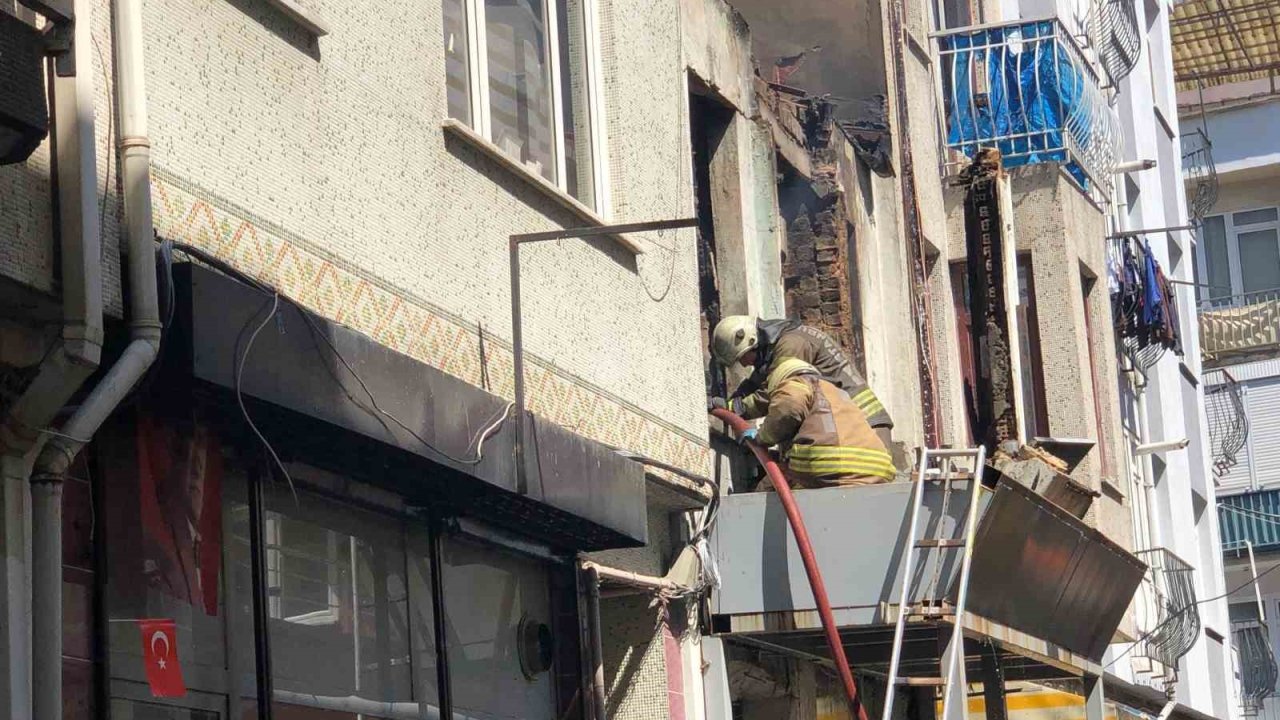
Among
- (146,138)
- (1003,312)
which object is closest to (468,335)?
A: (146,138)

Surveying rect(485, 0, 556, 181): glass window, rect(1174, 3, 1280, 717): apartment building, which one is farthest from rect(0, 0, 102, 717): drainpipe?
rect(1174, 3, 1280, 717): apartment building

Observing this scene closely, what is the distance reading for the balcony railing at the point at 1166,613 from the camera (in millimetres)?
21750

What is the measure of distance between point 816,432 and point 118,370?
6488 mm

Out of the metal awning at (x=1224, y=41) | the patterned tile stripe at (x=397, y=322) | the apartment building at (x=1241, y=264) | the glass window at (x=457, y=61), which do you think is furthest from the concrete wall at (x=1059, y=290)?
the apartment building at (x=1241, y=264)

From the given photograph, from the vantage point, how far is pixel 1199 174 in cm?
3606

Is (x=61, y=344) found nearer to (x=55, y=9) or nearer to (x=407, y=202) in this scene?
(x=55, y=9)

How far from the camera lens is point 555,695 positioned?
35.3 ft

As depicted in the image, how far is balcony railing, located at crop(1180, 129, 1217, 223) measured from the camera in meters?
33.0

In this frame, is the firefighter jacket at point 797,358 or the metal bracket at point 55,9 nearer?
the metal bracket at point 55,9

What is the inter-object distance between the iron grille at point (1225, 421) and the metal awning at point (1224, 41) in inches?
242

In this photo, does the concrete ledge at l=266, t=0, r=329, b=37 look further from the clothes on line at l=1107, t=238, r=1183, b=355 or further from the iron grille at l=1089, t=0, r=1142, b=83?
the iron grille at l=1089, t=0, r=1142, b=83

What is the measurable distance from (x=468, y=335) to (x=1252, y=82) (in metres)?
36.8

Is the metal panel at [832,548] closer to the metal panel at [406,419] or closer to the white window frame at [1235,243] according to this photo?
the metal panel at [406,419]

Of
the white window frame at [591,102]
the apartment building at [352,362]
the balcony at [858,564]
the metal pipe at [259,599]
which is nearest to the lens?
the apartment building at [352,362]
